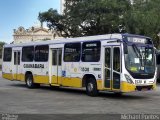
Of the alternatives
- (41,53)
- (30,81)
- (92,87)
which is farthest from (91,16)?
(92,87)

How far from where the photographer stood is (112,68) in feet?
60.8

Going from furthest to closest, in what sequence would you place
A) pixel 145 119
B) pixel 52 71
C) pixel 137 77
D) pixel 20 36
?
pixel 20 36
pixel 52 71
pixel 137 77
pixel 145 119

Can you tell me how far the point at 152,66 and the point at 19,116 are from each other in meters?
8.23

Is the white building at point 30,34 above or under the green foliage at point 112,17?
above

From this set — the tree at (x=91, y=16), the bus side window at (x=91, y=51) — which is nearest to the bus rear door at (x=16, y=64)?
the bus side window at (x=91, y=51)

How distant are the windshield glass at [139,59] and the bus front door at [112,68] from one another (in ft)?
1.48

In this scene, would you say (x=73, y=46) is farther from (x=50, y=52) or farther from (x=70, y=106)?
(x=70, y=106)

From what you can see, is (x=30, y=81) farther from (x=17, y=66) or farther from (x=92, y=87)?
(x=92, y=87)

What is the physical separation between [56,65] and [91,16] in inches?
870

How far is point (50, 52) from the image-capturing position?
23406 millimetres

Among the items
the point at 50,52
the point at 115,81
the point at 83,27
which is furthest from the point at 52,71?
the point at 83,27

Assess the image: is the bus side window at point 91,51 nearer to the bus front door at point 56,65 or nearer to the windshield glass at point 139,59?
the windshield glass at point 139,59

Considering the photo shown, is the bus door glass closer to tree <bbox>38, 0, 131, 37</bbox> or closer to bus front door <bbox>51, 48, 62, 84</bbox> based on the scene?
bus front door <bbox>51, 48, 62, 84</bbox>

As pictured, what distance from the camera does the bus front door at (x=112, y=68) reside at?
18.3 m
